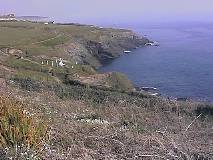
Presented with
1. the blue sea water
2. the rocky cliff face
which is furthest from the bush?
the rocky cliff face

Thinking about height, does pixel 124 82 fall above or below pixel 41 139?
below

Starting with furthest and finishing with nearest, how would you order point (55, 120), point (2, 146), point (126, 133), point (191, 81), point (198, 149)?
point (191, 81) < point (55, 120) < point (126, 133) < point (198, 149) < point (2, 146)

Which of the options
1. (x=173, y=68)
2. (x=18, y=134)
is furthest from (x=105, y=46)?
(x=18, y=134)

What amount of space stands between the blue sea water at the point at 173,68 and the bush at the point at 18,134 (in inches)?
1474

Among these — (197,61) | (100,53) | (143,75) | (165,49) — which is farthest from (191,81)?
(165,49)

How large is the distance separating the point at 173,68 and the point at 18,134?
6659 cm

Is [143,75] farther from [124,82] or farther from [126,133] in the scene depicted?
[126,133]

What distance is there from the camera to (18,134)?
25.9 ft

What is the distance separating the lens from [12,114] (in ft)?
27.1

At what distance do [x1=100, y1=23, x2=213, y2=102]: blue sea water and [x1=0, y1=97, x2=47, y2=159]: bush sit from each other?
123 feet

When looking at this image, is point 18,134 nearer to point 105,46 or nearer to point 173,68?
point 173,68

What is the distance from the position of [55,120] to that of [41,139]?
2924mm

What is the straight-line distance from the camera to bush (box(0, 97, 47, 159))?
749cm

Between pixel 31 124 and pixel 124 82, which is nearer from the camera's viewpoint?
pixel 31 124
